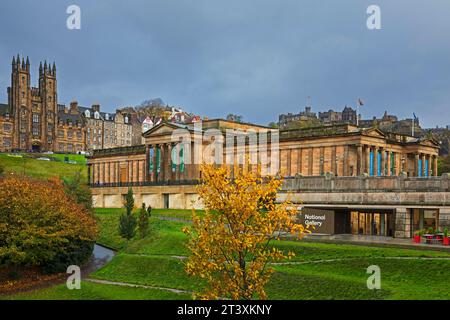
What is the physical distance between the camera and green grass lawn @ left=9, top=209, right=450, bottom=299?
29719 mm

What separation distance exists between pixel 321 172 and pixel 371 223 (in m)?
25.4

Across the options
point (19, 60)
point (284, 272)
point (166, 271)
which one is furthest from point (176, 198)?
point (19, 60)

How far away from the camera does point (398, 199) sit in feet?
145

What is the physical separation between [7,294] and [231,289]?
25562 millimetres

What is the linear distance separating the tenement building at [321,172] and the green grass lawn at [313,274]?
5748 mm

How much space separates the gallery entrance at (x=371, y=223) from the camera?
4697 cm

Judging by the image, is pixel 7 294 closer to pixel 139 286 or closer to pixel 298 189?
pixel 139 286

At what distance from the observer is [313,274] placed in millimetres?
33906

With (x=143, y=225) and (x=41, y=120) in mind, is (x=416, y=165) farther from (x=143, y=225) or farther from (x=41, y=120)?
(x=41, y=120)

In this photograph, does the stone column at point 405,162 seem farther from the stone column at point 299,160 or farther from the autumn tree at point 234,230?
the autumn tree at point 234,230

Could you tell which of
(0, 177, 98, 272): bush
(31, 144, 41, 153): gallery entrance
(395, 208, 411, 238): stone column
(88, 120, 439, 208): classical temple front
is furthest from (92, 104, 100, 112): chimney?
(395, 208, 411, 238): stone column

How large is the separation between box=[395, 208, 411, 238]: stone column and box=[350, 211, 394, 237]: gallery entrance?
249 cm

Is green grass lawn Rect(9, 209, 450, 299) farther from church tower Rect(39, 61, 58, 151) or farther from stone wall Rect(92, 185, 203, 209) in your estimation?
church tower Rect(39, 61, 58, 151)

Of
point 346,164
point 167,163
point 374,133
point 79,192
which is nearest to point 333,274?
point 346,164
